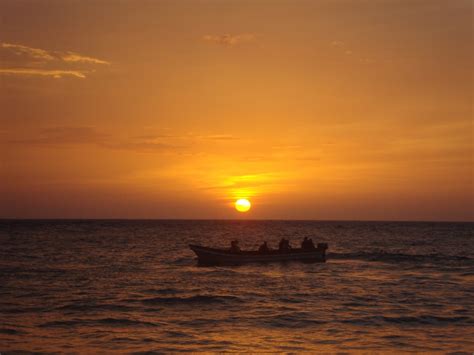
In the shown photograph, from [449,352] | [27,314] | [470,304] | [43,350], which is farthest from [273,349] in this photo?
[470,304]

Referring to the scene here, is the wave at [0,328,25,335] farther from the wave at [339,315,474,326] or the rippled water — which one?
the wave at [339,315,474,326]

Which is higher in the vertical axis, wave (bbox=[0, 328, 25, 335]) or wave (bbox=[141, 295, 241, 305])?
wave (bbox=[0, 328, 25, 335])

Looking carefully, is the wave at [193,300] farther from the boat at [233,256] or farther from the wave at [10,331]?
the boat at [233,256]

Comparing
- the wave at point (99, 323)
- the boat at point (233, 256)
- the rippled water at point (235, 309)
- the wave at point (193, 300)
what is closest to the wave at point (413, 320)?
the rippled water at point (235, 309)

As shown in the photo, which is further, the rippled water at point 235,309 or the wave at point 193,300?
the wave at point 193,300

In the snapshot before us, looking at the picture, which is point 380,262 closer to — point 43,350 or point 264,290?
point 264,290

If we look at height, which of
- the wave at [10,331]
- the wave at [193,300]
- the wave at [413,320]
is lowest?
the wave at [193,300]

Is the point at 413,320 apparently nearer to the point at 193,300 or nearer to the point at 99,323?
the point at 193,300

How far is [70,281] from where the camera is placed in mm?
31938

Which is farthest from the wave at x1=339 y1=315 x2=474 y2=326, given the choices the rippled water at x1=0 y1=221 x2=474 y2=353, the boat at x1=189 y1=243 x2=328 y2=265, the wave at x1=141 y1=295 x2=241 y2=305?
the boat at x1=189 y1=243 x2=328 y2=265

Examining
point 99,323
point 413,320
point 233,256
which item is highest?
point 233,256

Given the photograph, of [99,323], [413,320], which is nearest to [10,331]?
[99,323]

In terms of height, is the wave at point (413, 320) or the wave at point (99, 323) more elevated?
the wave at point (413, 320)

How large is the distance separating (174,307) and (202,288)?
20.5ft
